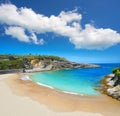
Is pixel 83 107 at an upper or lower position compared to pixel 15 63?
lower

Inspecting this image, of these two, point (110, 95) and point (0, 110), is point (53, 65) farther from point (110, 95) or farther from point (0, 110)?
point (0, 110)

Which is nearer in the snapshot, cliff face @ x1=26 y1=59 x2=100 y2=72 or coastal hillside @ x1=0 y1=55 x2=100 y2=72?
coastal hillside @ x1=0 y1=55 x2=100 y2=72

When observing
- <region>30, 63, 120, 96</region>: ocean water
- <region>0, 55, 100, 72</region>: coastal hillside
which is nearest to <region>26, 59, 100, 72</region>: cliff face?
<region>0, 55, 100, 72</region>: coastal hillside

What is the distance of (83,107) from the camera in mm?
17703

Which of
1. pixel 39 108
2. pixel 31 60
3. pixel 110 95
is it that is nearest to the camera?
pixel 39 108

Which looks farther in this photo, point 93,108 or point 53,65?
point 53,65

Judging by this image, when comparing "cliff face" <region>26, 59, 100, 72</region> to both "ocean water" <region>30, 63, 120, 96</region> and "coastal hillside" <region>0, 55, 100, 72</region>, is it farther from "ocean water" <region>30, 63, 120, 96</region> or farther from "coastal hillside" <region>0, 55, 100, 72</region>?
"ocean water" <region>30, 63, 120, 96</region>

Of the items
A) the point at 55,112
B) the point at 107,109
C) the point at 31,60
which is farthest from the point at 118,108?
the point at 31,60

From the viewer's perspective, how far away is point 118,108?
58.4 feet

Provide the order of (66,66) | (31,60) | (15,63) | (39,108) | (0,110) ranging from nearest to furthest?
(0,110)
(39,108)
(15,63)
(31,60)
(66,66)

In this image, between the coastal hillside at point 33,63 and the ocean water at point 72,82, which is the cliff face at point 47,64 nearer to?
the coastal hillside at point 33,63

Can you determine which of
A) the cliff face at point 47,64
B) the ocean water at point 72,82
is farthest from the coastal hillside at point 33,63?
the ocean water at point 72,82

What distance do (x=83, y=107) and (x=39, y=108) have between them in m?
5.13

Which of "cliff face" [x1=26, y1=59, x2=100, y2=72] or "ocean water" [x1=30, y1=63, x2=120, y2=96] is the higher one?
"cliff face" [x1=26, y1=59, x2=100, y2=72]
